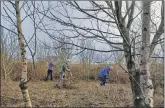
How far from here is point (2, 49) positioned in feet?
60.4

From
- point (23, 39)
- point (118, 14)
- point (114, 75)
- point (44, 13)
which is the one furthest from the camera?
point (114, 75)

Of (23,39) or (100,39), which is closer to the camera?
(100,39)

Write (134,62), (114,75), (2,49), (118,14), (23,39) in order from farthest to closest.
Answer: (114,75), (2,49), (23,39), (134,62), (118,14)

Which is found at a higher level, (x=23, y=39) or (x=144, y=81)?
(x=23, y=39)

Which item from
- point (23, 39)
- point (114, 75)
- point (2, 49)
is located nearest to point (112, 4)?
point (23, 39)

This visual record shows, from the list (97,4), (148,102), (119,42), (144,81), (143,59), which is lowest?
(148,102)

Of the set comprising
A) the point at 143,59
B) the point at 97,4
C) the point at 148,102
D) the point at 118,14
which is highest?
the point at 97,4

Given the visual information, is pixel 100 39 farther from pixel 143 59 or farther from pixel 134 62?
pixel 143 59

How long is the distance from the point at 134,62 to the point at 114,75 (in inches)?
701

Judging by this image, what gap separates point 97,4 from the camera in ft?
16.1

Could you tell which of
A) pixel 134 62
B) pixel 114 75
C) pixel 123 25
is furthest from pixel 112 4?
pixel 114 75

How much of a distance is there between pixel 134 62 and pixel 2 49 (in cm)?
1509

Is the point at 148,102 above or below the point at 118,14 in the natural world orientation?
below

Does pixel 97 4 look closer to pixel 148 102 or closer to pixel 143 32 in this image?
pixel 143 32
